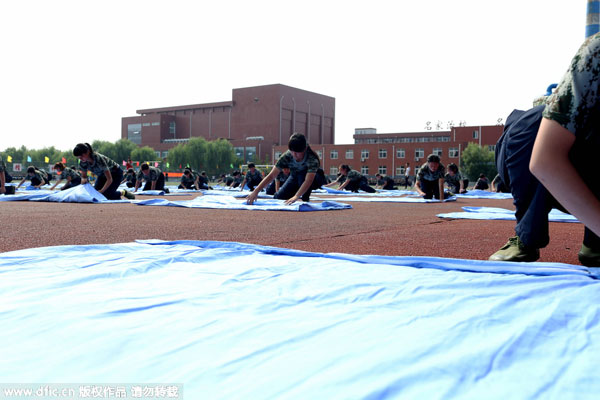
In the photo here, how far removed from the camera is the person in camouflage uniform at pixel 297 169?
7.28m

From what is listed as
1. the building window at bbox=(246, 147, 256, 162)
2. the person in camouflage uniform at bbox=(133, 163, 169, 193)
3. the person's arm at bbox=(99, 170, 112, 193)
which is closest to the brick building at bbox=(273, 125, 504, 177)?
the building window at bbox=(246, 147, 256, 162)

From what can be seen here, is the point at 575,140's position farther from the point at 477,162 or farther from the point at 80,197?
the point at 477,162

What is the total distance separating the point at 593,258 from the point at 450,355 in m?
1.71

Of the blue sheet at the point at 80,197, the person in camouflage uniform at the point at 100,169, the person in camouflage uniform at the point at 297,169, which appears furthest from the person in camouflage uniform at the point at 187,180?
the person in camouflage uniform at the point at 297,169

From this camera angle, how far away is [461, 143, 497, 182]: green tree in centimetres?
5059

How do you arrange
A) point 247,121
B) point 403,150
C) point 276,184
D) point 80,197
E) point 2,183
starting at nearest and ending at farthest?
point 80,197, point 2,183, point 276,184, point 403,150, point 247,121

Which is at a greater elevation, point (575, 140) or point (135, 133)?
point (135, 133)

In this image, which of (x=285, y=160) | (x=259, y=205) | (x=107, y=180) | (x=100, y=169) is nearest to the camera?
(x=259, y=205)

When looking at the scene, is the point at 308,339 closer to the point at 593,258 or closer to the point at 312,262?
the point at 312,262

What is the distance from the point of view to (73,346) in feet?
3.99

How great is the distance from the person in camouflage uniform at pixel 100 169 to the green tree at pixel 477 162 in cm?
4654

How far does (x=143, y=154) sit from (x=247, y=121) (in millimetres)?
15935

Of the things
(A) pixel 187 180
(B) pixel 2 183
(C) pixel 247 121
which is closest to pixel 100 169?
(B) pixel 2 183

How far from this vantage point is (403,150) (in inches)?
2346
